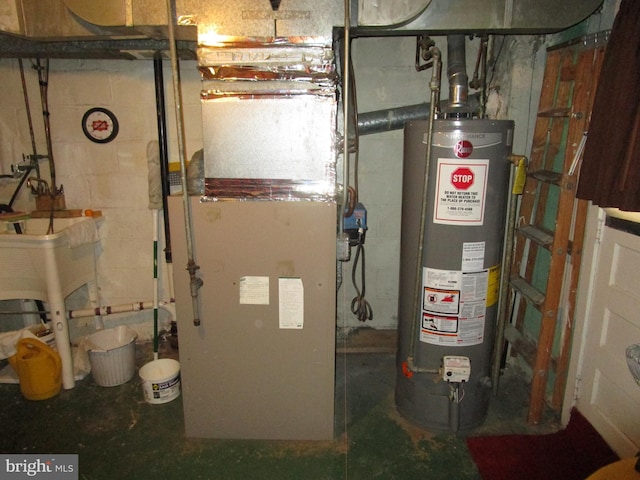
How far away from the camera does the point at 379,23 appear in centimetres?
171

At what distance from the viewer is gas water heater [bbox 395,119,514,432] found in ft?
5.60

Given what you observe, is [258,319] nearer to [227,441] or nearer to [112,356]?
[227,441]

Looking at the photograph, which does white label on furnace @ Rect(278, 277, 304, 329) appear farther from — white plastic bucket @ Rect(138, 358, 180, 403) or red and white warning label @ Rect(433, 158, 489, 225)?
white plastic bucket @ Rect(138, 358, 180, 403)

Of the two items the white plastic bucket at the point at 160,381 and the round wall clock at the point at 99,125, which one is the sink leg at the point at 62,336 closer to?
the white plastic bucket at the point at 160,381

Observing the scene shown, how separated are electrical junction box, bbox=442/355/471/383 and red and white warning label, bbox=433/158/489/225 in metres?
0.65

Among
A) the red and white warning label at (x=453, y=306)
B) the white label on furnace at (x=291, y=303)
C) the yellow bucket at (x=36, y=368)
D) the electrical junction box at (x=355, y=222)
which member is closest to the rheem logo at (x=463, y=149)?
the red and white warning label at (x=453, y=306)

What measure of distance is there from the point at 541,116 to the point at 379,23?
3.37 feet

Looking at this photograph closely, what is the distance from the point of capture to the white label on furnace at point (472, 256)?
5.84 feet

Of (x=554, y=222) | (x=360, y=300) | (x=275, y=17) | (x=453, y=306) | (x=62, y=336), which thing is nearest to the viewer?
(x=275, y=17)

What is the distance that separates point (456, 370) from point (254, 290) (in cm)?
100

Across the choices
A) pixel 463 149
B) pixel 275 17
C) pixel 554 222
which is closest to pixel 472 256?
pixel 463 149

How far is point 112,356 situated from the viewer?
7.60 feet

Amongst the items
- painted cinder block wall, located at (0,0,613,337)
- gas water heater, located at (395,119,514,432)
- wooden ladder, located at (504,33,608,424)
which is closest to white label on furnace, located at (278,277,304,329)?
gas water heater, located at (395,119,514,432)

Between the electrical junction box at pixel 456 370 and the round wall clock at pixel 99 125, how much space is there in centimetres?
Answer: 240
